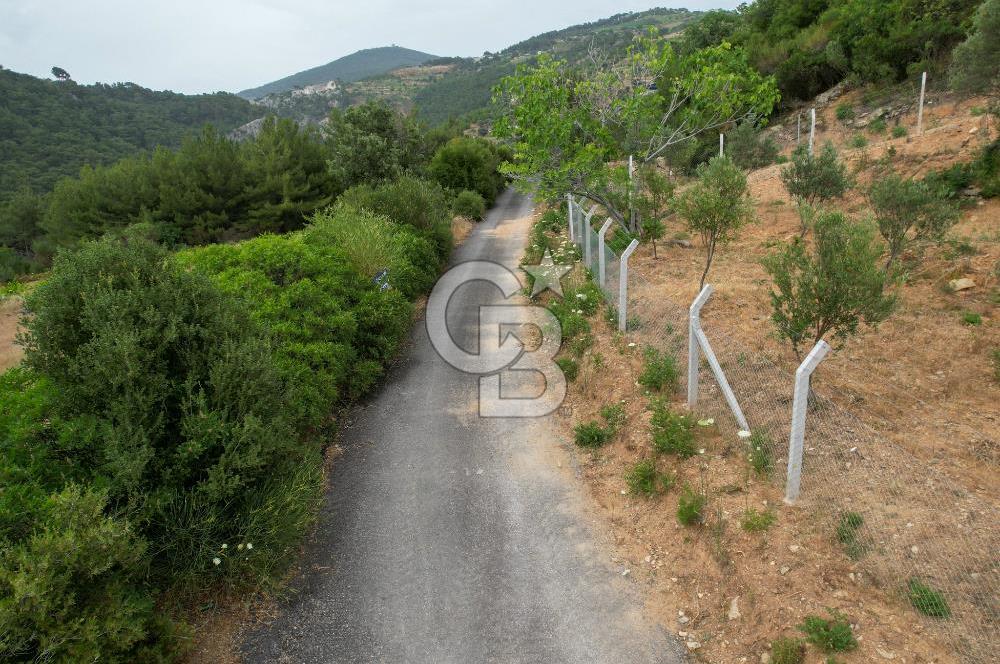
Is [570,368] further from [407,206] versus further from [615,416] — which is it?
[407,206]

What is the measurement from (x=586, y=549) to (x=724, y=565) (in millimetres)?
1375

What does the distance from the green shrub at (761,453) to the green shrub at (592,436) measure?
6.39 feet

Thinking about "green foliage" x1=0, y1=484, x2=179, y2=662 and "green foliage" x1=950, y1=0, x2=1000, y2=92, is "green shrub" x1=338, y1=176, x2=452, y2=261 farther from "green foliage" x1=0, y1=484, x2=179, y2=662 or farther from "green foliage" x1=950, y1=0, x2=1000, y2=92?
"green foliage" x1=950, y1=0, x2=1000, y2=92

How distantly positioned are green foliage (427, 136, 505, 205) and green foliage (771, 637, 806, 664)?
2811cm

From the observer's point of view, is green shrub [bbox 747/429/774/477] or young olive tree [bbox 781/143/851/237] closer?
green shrub [bbox 747/429/774/477]

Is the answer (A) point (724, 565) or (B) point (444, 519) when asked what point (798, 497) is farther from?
(B) point (444, 519)

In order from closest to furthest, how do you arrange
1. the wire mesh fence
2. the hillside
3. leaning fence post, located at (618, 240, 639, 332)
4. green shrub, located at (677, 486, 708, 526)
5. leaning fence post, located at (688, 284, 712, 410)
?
the wire mesh fence → green shrub, located at (677, 486, 708, 526) → leaning fence post, located at (688, 284, 712, 410) → leaning fence post, located at (618, 240, 639, 332) → the hillside

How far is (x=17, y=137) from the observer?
63.3 meters

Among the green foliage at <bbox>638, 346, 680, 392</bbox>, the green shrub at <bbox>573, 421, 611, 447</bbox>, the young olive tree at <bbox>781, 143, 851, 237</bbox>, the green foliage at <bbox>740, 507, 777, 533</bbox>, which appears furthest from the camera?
the young olive tree at <bbox>781, 143, 851, 237</bbox>

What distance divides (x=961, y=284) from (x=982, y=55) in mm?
8230

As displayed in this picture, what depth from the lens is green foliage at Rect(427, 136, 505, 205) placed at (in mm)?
30438

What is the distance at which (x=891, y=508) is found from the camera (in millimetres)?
4508

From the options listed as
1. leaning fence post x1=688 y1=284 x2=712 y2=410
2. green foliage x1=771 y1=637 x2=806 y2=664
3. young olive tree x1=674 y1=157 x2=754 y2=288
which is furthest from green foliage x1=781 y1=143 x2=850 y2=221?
green foliage x1=771 y1=637 x2=806 y2=664

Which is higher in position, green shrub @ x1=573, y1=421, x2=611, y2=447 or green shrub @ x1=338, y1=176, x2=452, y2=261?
green shrub @ x1=338, y1=176, x2=452, y2=261
